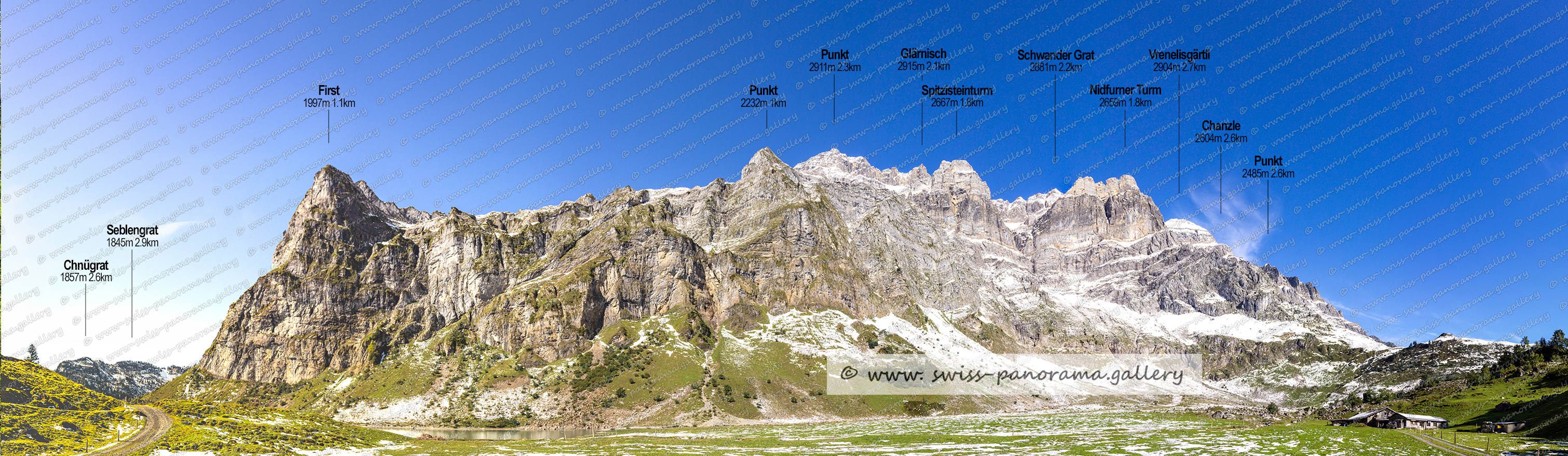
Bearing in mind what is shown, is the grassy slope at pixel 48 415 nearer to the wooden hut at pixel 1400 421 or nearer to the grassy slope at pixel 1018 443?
the grassy slope at pixel 1018 443

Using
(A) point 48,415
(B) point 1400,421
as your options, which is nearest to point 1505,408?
(B) point 1400,421

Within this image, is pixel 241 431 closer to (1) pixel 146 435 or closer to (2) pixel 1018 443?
(1) pixel 146 435

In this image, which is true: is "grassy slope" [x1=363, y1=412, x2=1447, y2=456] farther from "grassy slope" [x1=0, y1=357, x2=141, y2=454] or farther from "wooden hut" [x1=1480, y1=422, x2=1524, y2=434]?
"grassy slope" [x1=0, y1=357, x2=141, y2=454]

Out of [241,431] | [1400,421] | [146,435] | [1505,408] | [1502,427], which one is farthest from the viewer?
[1400,421]

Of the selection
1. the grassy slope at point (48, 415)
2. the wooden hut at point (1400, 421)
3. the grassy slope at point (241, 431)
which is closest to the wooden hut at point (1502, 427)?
the wooden hut at point (1400, 421)

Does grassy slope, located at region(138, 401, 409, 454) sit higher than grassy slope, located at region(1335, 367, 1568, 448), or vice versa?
grassy slope, located at region(138, 401, 409, 454)

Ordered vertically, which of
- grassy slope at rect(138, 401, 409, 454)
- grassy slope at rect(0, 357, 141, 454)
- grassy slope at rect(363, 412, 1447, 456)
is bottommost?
grassy slope at rect(363, 412, 1447, 456)

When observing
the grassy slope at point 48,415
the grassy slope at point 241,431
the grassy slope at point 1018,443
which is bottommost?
the grassy slope at point 1018,443

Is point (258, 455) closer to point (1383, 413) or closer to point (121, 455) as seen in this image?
point (121, 455)

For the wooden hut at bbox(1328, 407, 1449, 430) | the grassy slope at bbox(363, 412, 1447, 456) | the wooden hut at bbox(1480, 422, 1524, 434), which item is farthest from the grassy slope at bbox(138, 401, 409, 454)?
the wooden hut at bbox(1328, 407, 1449, 430)
